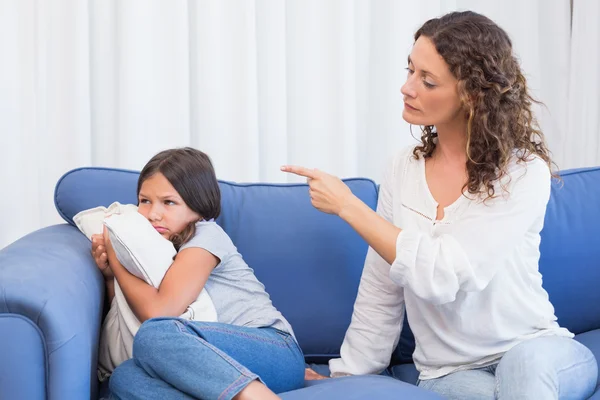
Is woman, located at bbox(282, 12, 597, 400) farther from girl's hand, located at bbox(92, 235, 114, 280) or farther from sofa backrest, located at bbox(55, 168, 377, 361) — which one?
girl's hand, located at bbox(92, 235, 114, 280)

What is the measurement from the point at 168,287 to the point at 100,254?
19cm

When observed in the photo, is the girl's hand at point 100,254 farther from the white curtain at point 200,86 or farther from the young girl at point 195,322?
the white curtain at point 200,86

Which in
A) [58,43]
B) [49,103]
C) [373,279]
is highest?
[58,43]

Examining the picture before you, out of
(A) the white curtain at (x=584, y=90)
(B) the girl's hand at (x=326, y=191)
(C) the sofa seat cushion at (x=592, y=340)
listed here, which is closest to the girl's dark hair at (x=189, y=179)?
(B) the girl's hand at (x=326, y=191)

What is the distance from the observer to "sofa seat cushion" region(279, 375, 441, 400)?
138 cm

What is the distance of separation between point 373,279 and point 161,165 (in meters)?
0.52

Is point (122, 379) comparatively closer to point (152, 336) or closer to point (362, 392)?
point (152, 336)

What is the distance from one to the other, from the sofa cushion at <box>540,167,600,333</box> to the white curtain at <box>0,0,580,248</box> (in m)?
0.69

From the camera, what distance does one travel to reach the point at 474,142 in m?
1.60

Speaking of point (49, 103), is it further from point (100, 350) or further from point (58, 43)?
point (100, 350)

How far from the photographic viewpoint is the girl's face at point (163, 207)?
1.67 m

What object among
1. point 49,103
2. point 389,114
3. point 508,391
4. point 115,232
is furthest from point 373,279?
point 49,103

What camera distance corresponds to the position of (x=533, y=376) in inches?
53.8

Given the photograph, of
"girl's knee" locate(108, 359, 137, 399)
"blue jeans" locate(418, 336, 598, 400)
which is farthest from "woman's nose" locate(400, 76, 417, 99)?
"girl's knee" locate(108, 359, 137, 399)
